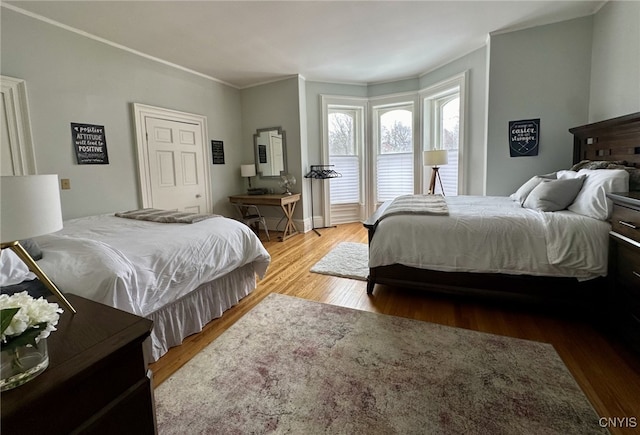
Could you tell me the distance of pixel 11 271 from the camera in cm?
144

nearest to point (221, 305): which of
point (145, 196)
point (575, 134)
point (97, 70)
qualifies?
point (145, 196)

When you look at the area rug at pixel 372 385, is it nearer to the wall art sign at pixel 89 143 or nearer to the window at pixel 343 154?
the wall art sign at pixel 89 143

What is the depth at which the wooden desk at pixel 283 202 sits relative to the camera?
4.63 meters

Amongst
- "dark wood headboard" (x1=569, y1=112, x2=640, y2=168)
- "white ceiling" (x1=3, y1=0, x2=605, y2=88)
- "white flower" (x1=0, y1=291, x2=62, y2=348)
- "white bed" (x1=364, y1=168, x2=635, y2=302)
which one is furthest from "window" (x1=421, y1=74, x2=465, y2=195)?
"white flower" (x1=0, y1=291, x2=62, y2=348)

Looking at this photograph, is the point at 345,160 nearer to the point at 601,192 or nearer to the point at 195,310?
the point at 601,192

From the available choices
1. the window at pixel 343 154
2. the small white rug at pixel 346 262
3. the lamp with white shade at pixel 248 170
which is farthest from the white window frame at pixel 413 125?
A: the lamp with white shade at pixel 248 170

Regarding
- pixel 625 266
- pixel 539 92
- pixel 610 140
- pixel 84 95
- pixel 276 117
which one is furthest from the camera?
pixel 276 117

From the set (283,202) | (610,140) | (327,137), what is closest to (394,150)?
(327,137)

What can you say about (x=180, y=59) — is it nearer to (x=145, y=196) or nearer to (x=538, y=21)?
(x=145, y=196)

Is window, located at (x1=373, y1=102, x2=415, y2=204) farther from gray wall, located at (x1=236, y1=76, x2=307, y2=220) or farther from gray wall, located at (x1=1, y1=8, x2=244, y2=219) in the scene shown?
gray wall, located at (x1=1, y1=8, x2=244, y2=219)

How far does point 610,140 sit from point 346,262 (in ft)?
9.09

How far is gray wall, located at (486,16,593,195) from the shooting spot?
3270 millimetres

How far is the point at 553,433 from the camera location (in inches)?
49.9

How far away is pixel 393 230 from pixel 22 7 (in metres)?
3.81
